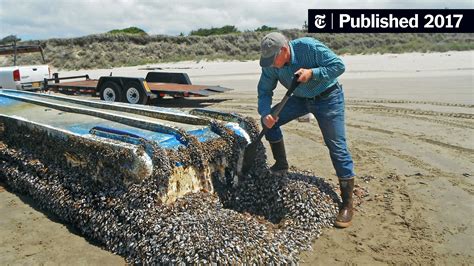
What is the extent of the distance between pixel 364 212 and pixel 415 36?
32.4 metres

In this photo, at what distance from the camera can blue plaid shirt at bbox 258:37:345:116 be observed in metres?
3.53

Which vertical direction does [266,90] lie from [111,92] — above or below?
above

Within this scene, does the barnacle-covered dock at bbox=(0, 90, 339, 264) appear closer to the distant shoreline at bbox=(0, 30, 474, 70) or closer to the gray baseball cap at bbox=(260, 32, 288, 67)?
the gray baseball cap at bbox=(260, 32, 288, 67)

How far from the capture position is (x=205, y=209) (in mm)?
3512

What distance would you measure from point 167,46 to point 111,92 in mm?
22995

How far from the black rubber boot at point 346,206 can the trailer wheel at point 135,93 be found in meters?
6.82

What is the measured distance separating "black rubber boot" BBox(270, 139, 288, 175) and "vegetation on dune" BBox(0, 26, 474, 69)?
24.5 metres

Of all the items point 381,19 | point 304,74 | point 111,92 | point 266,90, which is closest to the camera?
point 304,74

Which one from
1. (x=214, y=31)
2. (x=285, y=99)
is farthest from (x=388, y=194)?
(x=214, y=31)

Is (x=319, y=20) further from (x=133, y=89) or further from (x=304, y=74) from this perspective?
(x=304, y=74)

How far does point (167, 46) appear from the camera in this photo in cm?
3250

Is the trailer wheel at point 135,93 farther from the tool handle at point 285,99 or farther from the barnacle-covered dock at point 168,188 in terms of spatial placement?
the tool handle at point 285,99

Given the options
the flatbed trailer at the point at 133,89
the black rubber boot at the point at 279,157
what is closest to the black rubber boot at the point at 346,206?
the black rubber boot at the point at 279,157

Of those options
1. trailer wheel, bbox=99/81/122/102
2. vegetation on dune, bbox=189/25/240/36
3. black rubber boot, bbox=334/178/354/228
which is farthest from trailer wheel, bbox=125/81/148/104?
vegetation on dune, bbox=189/25/240/36
